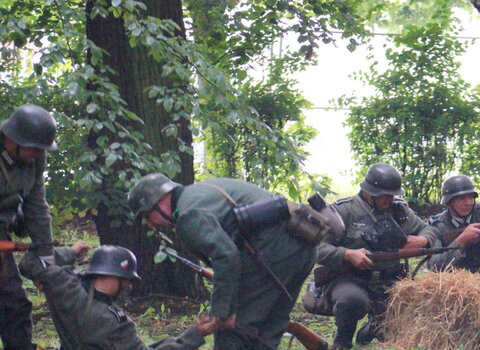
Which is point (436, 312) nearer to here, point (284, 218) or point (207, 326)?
point (284, 218)

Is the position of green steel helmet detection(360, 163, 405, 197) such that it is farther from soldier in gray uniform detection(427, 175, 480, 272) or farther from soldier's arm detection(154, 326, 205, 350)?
soldier's arm detection(154, 326, 205, 350)

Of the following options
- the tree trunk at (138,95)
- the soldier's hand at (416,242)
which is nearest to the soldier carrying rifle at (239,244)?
the soldier's hand at (416,242)

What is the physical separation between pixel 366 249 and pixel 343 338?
83 centimetres

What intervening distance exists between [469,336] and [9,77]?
5213 millimetres

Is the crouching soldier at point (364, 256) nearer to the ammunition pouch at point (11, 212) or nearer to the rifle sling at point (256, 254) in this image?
the rifle sling at point (256, 254)

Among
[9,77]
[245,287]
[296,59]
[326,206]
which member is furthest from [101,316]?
[296,59]

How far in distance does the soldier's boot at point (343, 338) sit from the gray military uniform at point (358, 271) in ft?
0.18

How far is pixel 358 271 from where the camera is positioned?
276 inches

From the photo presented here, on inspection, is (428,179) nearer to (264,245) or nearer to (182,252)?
(182,252)

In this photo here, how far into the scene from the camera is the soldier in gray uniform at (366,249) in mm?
6737

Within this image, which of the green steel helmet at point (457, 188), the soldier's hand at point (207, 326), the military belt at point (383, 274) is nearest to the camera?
the soldier's hand at point (207, 326)

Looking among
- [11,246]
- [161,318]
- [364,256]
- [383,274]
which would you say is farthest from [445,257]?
[11,246]

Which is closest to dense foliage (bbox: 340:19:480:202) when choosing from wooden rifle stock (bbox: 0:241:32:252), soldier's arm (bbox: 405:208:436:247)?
soldier's arm (bbox: 405:208:436:247)

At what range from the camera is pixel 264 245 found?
4.84m
